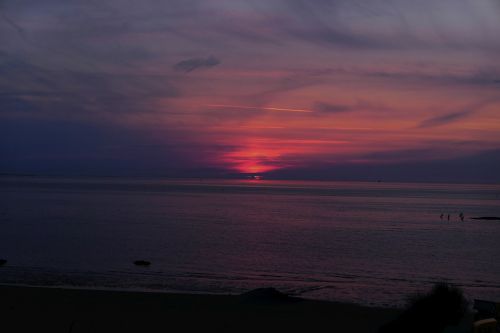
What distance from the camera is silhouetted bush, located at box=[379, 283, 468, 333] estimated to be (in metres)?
11.4

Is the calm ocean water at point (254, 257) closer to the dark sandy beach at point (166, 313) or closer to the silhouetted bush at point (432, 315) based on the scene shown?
the dark sandy beach at point (166, 313)

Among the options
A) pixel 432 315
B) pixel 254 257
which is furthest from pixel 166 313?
pixel 254 257

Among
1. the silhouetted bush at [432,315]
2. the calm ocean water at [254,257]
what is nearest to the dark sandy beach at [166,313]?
the silhouetted bush at [432,315]

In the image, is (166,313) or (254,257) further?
(254,257)

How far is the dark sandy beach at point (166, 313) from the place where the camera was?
43.3 ft

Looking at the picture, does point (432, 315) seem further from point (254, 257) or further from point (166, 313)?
point (254, 257)

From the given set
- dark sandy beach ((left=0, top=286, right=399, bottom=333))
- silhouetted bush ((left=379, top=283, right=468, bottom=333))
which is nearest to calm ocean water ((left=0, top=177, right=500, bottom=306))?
dark sandy beach ((left=0, top=286, right=399, bottom=333))

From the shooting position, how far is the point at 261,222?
55.6 metres

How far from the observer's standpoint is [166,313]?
1480cm

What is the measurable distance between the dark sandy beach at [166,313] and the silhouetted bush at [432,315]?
1.75 meters

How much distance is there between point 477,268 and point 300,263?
30.4 ft

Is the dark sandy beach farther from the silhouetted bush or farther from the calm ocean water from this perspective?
the calm ocean water

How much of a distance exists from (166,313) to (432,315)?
22.4 feet

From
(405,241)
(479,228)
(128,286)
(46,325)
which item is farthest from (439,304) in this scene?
(479,228)
